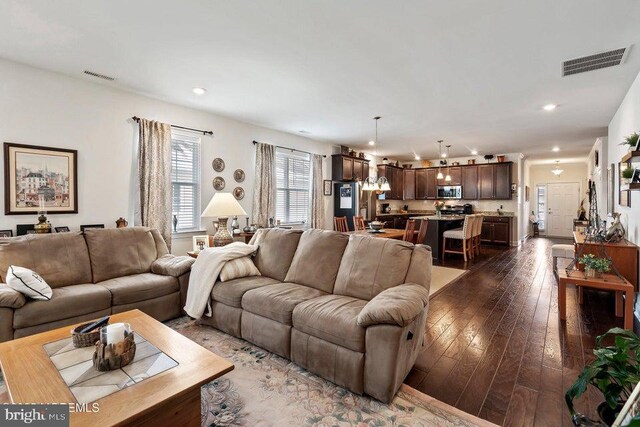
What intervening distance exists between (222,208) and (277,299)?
1856 mm

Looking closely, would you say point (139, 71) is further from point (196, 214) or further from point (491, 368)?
point (491, 368)

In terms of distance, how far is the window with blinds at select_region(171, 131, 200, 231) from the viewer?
15.1 ft

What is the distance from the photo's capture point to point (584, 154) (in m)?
8.84

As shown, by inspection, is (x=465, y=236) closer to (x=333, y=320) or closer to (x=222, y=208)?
(x=222, y=208)

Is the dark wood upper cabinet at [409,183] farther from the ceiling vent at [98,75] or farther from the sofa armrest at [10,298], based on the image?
the sofa armrest at [10,298]

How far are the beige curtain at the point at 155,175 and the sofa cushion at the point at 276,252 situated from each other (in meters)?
1.73

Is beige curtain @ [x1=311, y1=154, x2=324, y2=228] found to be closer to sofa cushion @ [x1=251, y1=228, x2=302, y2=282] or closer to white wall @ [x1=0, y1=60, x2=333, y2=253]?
white wall @ [x1=0, y1=60, x2=333, y2=253]

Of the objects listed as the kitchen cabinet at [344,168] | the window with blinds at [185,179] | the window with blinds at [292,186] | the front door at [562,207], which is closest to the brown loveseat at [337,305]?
the window with blinds at [185,179]

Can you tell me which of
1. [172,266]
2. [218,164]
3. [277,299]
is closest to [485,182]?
[218,164]

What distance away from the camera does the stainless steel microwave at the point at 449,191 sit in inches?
367

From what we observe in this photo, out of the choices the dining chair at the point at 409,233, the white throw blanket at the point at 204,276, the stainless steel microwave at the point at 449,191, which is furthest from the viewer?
the stainless steel microwave at the point at 449,191

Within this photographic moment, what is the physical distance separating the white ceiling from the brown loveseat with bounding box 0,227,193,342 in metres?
1.86

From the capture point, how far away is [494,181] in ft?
28.5

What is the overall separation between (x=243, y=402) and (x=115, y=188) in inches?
131
